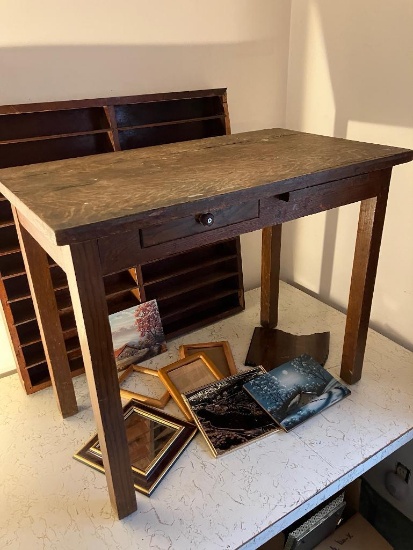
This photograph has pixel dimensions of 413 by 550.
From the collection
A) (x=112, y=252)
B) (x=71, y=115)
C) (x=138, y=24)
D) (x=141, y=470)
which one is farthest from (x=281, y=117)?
(x=141, y=470)

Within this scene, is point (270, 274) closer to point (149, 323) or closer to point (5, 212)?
point (149, 323)

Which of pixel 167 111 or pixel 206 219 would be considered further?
pixel 167 111

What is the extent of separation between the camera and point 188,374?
4.06ft

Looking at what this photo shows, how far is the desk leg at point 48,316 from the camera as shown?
97 cm

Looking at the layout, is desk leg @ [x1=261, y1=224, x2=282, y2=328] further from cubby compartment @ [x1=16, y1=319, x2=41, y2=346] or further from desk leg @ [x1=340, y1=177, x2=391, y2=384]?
cubby compartment @ [x1=16, y1=319, x2=41, y2=346]

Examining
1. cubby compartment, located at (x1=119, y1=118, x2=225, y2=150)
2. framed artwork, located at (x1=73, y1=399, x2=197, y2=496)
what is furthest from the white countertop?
cubby compartment, located at (x1=119, y1=118, x2=225, y2=150)

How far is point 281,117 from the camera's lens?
5.03 ft

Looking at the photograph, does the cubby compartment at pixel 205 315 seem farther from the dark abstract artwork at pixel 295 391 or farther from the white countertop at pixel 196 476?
A: the dark abstract artwork at pixel 295 391

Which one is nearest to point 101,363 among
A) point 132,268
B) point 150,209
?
point 150,209

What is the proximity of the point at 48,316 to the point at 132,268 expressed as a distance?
0.28 m

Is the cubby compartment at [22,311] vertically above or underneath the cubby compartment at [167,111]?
underneath

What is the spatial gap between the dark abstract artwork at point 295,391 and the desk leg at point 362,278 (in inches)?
2.8

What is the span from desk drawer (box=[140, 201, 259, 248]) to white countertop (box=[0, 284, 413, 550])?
542 millimetres

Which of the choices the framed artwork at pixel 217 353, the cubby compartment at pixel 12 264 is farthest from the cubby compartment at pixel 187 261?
the cubby compartment at pixel 12 264
